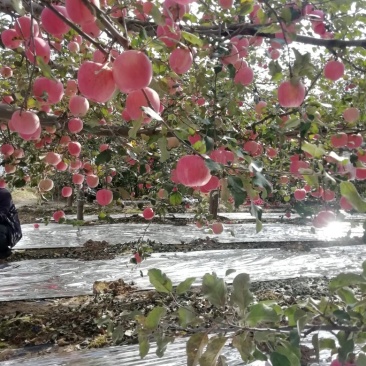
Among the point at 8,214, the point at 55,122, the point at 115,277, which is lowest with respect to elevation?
the point at 115,277

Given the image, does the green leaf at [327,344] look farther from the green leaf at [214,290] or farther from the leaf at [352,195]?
the leaf at [352,195]

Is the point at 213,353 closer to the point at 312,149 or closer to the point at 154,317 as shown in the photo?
the point at 154,317

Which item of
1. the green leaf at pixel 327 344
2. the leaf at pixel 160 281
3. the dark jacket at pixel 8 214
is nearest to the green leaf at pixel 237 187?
the leaf at pixel 160 281

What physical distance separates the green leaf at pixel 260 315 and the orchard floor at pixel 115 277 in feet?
→ 1.13

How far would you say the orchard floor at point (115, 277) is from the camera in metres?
2.48

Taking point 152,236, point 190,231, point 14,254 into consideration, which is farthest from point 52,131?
point 190,231

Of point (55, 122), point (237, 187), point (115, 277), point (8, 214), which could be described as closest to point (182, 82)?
point (55, 122)

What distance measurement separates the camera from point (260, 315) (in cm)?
80

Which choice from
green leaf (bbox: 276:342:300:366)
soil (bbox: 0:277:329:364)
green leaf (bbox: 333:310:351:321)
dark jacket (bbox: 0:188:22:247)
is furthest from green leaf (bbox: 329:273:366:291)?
dark jacket (bbox: 0:188:22:247)

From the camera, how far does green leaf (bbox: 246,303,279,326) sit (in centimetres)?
79

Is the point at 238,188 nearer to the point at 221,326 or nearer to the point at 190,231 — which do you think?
the point at 221,326

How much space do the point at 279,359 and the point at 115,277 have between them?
11.2 ft

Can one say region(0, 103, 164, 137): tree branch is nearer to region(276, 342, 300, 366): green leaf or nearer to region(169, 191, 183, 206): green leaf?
region(169, 191, 183, 206): green leaf

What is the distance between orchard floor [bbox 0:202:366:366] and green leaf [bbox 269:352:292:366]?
0.37 metres
